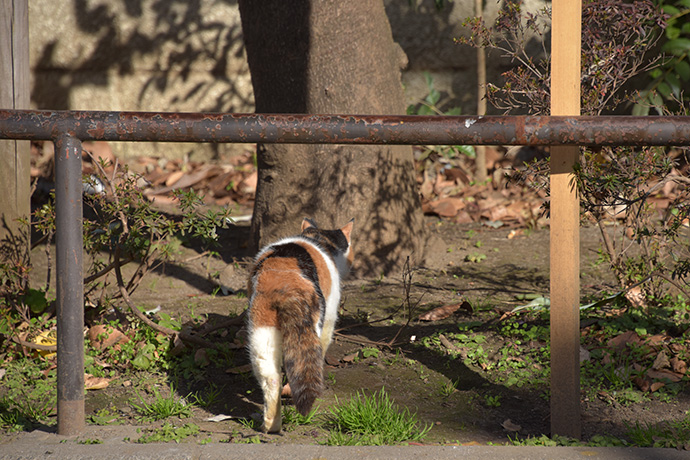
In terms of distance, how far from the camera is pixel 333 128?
232cm

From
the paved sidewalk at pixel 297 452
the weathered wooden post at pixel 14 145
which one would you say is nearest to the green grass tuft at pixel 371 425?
the paved sidewalk at pixel 297 452

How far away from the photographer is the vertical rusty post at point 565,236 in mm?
2416

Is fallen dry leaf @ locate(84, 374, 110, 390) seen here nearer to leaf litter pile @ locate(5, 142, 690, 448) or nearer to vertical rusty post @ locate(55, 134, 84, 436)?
leaf litter pile @ locate(5, 142, 690, 448)

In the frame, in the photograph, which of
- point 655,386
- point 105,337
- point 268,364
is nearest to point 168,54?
point 105,337

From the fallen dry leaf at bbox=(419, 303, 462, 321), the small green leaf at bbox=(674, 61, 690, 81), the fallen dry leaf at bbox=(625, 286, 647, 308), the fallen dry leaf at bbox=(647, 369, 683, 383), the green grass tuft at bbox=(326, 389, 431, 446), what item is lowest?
the green grass tuft at bbox=(326, 389, 431, 446)

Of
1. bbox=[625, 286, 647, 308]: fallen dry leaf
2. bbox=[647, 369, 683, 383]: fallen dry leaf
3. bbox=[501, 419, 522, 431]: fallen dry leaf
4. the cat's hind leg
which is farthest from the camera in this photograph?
bbox=[625, 286, 647, 308]: fallen dry leaf

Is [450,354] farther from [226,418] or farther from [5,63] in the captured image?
[5,63]

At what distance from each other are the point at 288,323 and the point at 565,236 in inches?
43.2

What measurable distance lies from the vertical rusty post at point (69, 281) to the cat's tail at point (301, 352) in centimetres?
75

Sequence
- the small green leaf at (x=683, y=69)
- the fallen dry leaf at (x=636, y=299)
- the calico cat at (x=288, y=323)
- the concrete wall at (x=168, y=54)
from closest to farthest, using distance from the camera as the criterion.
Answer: the calico cat at (x=288, y=323)
the fallen dry leaf at (x=636, y=299)
the small green leaf at (x=683, y=69)
the concrete wall at (x=168, y=54)

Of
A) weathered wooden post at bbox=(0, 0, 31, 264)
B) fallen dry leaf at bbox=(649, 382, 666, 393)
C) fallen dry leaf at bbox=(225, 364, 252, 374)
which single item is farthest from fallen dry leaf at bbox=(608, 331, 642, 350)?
weathered wooden post at bbox=(0, 0, 31, 264)

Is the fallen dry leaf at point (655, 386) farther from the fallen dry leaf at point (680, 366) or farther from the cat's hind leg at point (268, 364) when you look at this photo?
the cat's hind leg at point (268, 364)

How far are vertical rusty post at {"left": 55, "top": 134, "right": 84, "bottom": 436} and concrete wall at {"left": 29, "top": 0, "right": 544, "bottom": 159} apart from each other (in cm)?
562

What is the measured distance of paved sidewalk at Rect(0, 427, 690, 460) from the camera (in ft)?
7.54
